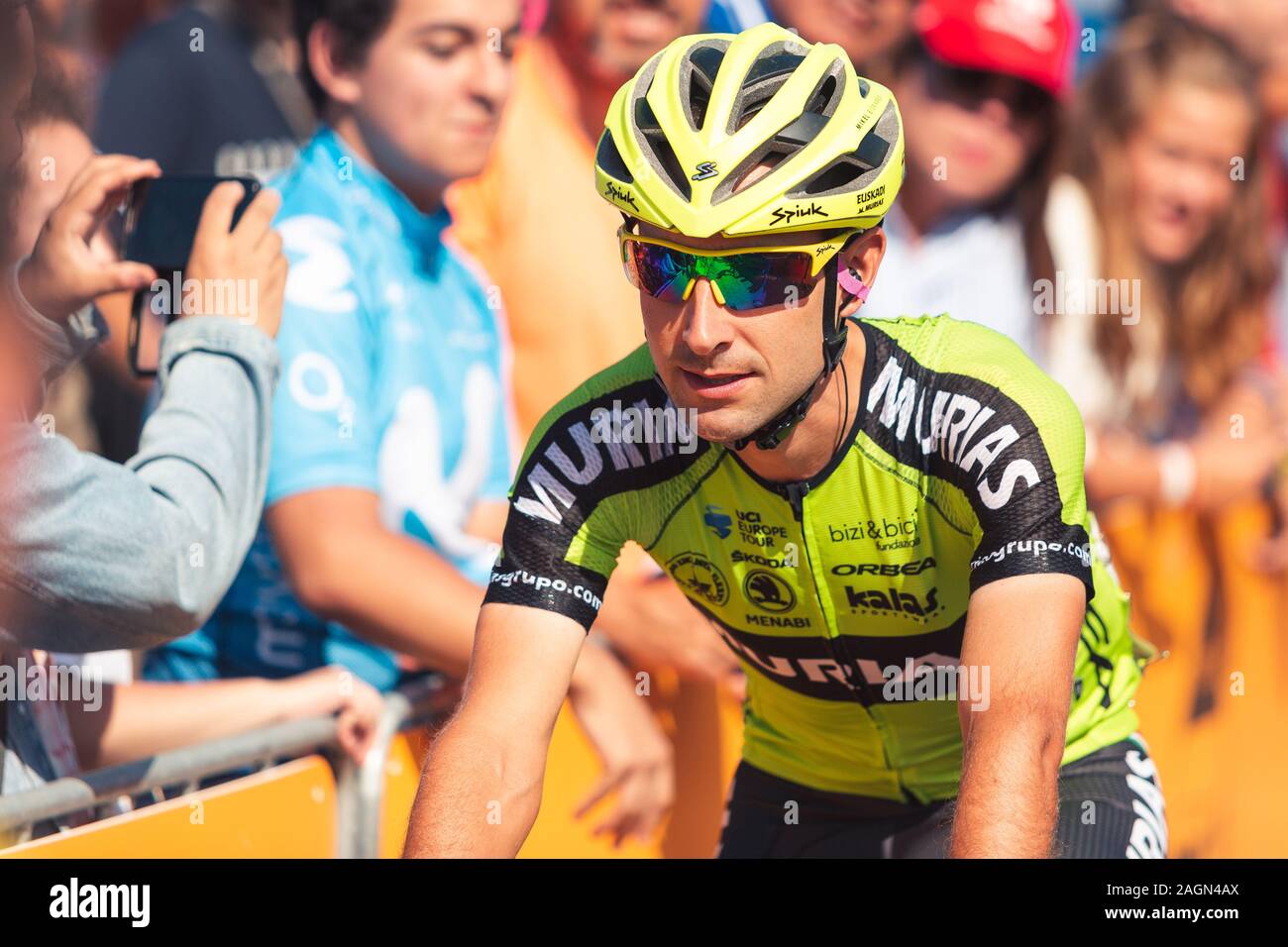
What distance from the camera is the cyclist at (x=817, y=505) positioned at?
10.0 ft

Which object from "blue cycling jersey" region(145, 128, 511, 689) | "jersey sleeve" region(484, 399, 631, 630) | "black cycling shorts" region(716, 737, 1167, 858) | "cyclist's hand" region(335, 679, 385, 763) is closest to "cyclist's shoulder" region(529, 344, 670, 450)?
"jersey sleeve" region(484, 399, 631, 630)

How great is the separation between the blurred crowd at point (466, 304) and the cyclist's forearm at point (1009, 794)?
196cm

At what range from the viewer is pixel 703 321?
3.08m

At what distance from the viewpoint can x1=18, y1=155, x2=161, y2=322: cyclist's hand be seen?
3916 millimetres

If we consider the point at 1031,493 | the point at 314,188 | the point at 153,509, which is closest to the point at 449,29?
the point at 314,188

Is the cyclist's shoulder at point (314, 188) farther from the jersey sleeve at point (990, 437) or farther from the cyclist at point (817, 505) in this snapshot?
the jersey sleeve at point (990, 437)

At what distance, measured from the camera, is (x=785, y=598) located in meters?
3.70

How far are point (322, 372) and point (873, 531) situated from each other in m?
2.43

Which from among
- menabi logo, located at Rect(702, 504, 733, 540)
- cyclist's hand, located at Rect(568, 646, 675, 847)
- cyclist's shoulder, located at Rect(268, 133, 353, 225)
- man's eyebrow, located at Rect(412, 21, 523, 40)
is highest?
man's eyebrow, located at Rect(412, 21, 523, 40)

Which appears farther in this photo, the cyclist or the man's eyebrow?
the man's eyebrow

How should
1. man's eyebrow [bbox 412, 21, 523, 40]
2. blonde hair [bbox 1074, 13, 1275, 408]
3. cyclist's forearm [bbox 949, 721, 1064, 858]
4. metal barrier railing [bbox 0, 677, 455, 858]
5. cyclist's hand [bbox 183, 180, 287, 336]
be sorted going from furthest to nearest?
blonde hair [bbox 1074, 13, 1275, 408]
man's eyebrow [bbox 412, 21, 523, 40]
cyclist's hand [bbox 183, 180, 287, 336]
metal barrier railing [bbox 0, 677, 455, 858]
cyclist's forearm [bbox 949, 721, 1064, 858]

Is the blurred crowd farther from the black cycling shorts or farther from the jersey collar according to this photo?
the black cycling shorts

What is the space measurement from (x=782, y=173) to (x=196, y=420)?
1.69 m

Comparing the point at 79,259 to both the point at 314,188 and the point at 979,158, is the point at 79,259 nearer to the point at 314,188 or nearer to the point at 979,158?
the point at 314,188
